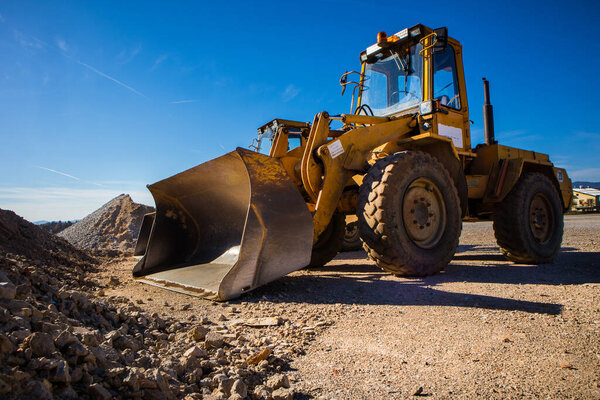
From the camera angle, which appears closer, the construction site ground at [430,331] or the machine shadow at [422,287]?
the construction site ground at [430,331]

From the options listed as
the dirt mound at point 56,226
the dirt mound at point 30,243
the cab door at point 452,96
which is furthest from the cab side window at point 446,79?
the dirt mound at point 56,226

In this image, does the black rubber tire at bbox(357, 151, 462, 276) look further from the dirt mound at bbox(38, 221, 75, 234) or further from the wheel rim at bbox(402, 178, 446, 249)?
the dirt mound at bbox(38, 221, 75, 234)

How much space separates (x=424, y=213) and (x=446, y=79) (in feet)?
7.32

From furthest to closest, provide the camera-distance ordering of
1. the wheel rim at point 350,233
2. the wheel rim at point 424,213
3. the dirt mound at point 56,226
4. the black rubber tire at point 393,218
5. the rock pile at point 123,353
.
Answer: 1. the dirt mound at point 56,226
2. the wheel rim at point 350,233
3. the wheel rim at point 424,213
4. the black rubber tire at point 393,218
5. the rock pile at point 123,353

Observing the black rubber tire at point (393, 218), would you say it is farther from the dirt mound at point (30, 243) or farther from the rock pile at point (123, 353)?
the dirt mound at point (30, 243)

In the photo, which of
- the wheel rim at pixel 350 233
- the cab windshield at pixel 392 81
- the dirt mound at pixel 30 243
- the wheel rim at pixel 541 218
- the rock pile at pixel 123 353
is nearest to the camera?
the rock pile at pixel 123 353

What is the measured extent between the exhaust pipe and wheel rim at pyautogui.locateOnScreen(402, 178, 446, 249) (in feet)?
7.85

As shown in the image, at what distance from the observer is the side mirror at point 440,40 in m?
4.92

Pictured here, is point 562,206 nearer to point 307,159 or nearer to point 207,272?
point 307,159

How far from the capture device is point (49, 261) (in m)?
5.54

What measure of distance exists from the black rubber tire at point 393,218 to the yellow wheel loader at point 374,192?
13 millimetres

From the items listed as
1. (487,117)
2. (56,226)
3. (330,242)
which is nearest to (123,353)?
(330,242)

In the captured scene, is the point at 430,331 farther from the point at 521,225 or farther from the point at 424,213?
the point at 521,225

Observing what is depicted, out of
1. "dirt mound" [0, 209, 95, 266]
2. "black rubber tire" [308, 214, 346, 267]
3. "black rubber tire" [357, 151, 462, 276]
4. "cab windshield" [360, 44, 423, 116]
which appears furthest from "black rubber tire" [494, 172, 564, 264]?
"dirt mound" [0, 209, 95, 266]
